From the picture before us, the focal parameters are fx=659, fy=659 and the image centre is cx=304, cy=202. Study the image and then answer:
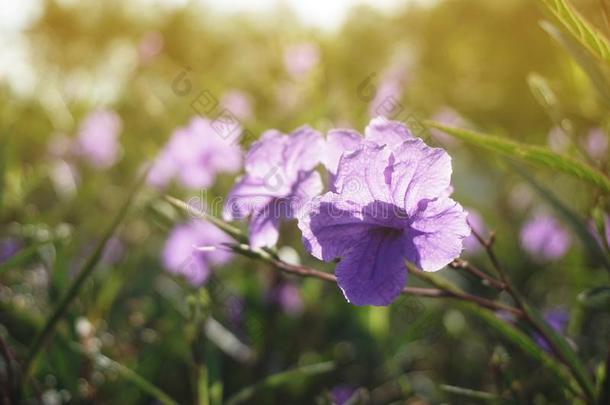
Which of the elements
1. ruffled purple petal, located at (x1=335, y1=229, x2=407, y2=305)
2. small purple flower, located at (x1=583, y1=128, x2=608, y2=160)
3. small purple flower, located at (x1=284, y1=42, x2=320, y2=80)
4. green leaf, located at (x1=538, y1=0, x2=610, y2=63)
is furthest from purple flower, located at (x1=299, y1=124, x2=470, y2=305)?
small purple flower, located at (x1=284, y1=42, x2=320, y2=80)

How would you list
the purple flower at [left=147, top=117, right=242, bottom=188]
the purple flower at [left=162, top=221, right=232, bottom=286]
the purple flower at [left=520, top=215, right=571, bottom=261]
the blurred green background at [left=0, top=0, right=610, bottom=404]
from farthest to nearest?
the purple flower at [left=520, top=215, right=571, bottom=261] → the purple flower at [left=147, top=117, right=242, bottom=188] → the purple flower at [left=162, top=221, right=232, bottom=286] → the blurred green background at [left=0, top=0, right=610, bottom=404]

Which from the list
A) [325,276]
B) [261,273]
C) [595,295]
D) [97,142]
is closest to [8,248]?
[261,273]

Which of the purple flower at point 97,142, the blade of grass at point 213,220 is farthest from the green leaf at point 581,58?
the purple flower at point 97,142

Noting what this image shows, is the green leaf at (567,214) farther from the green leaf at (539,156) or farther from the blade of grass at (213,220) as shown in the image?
the blade of grass at (213,220)

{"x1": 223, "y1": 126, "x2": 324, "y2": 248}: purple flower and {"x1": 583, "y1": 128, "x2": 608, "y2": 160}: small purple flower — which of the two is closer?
{"x1": 223, "y1": 126, "x2": 324, "y2": 248}: purple flower

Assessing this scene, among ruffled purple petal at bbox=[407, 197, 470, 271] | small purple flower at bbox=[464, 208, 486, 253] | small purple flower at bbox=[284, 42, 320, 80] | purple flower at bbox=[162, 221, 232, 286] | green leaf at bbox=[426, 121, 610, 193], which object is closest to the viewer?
ruffled purple petal at bbox=[407, 197, 470, 271]

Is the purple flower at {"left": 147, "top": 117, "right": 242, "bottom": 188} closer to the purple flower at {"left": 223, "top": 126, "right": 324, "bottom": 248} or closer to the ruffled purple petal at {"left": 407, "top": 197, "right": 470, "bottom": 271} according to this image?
the purple flower at {"left": 223, "top": 126, "right": 324, "bottom": 248}

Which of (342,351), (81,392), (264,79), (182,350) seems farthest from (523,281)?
(264,79)
